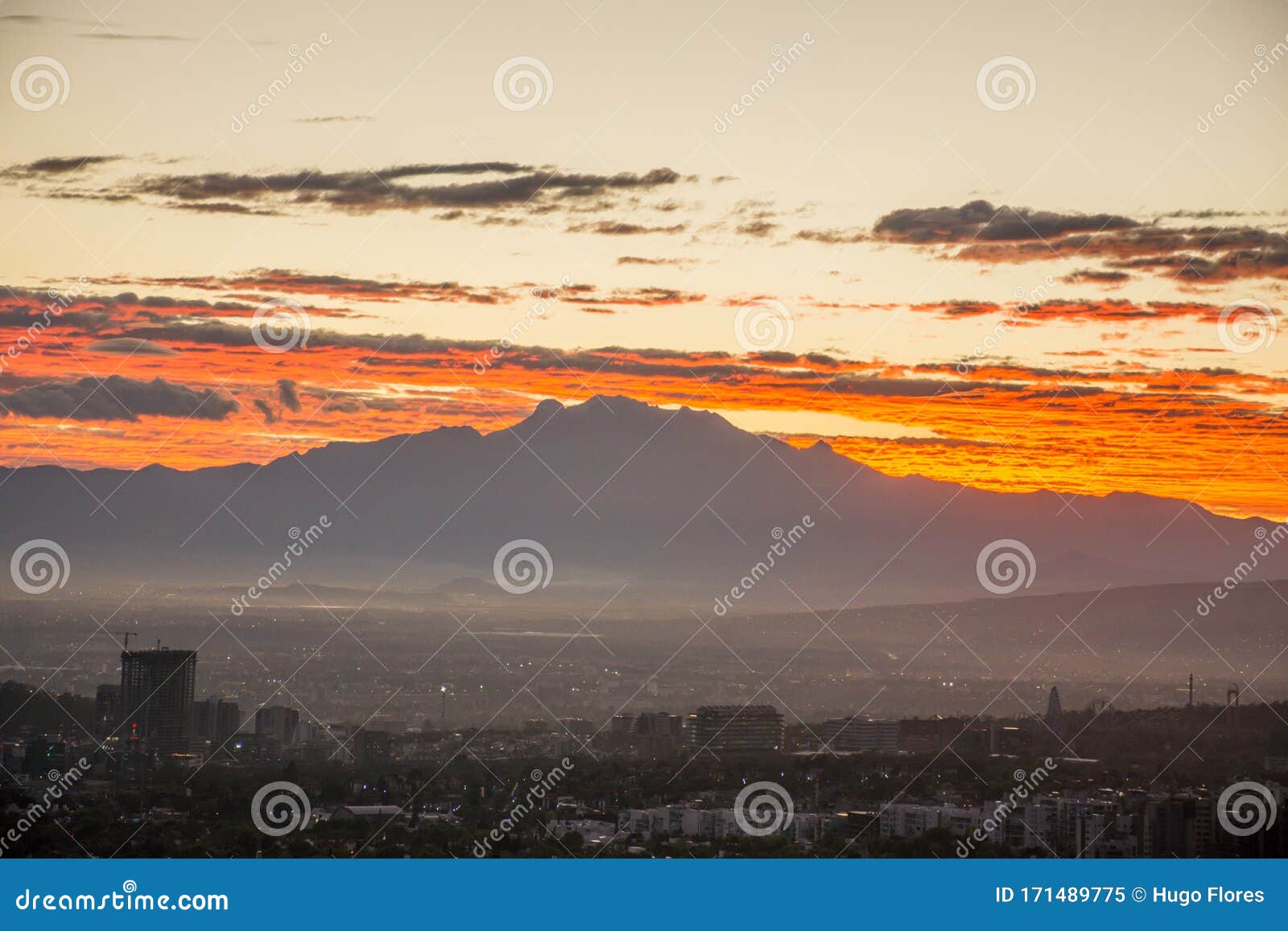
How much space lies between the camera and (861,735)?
31.4ft

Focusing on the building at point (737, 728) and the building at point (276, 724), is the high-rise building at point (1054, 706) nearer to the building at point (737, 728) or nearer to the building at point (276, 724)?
the building at point (737, 728)

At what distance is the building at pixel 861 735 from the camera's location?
9398 mm

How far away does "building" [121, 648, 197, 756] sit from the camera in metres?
8.55

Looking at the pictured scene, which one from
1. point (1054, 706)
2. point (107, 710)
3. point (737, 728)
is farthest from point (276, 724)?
point (1054, 706)

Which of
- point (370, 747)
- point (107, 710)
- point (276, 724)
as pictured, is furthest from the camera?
point (276, 724)

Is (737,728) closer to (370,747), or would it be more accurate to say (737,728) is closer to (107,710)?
(370,747)

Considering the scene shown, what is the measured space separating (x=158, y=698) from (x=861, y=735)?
15.7ft

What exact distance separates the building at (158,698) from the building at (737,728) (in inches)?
134

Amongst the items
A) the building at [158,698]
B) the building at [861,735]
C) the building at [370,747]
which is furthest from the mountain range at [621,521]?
the building at [370,747]

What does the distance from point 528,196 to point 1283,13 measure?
175 inches

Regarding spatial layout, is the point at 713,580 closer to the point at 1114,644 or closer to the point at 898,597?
the point at 898,597

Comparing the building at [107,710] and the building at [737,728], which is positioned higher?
the building at [737,728]

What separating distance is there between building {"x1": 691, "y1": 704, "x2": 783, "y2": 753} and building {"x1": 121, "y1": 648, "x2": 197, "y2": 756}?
3401mm

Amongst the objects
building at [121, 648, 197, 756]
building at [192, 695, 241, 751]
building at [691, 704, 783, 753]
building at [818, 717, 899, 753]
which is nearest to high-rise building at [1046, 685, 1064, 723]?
building at [818, 717, 899, 753]
